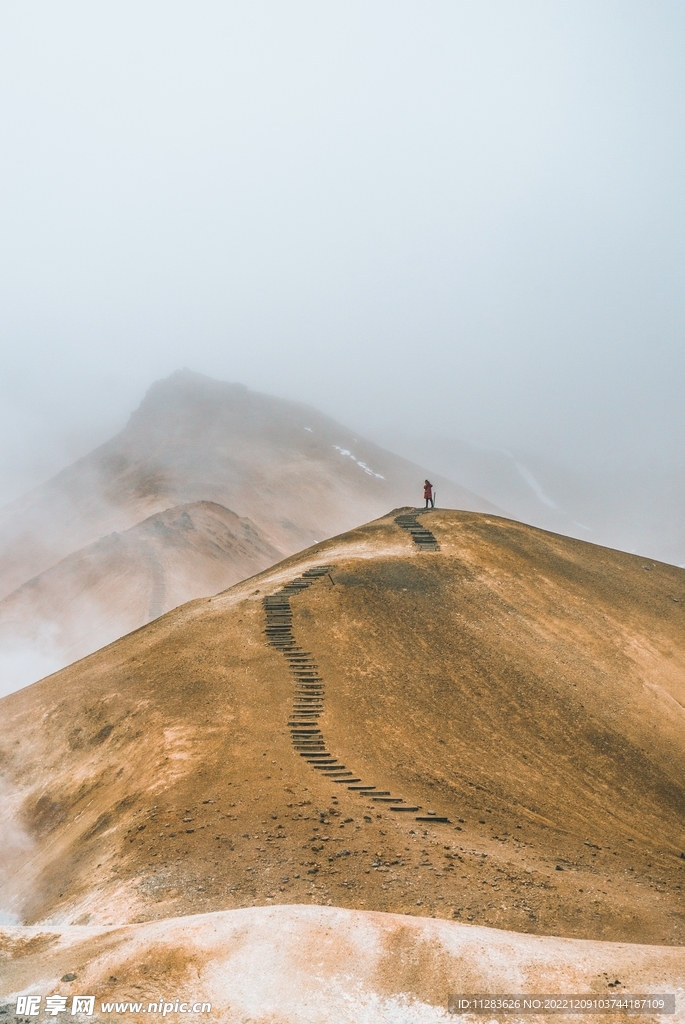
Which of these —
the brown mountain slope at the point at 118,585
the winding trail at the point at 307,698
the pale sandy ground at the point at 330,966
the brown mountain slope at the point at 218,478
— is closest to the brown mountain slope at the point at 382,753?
the winding trail at the point at 307,698

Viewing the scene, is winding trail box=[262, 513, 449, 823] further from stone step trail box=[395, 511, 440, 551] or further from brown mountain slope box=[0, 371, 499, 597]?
brown mountain slope box=[0, 371, 499, 597]

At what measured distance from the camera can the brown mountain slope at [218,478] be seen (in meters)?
114

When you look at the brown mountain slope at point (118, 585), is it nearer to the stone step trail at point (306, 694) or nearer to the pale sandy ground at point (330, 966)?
the stone step trail at point (306, 694)

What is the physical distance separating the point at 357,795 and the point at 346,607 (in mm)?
12486

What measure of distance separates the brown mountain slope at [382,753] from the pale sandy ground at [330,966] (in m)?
1.94

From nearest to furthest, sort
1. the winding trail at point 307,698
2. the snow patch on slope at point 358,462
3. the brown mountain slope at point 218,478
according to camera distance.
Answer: the winding trail at point 307,698
the brown mountain slope at point 218,478
the snow patch on slope at point 358,462

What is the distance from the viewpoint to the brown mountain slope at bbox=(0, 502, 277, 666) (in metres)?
67.8

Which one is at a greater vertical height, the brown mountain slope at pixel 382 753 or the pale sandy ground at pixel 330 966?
the brown mountain slope at pixel 382 753

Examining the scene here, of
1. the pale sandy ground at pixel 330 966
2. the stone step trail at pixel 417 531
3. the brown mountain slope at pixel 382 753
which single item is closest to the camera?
the pale sandy ground at pixel 330 966

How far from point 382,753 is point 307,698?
3768 mm

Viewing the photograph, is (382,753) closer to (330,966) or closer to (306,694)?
(306,694)

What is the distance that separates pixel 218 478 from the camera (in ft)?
435

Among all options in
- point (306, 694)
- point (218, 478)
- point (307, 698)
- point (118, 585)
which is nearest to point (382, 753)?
point (307, 698)

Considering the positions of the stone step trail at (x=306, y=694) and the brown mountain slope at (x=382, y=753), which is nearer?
the brown mountain slope at (x=382, y=753)
